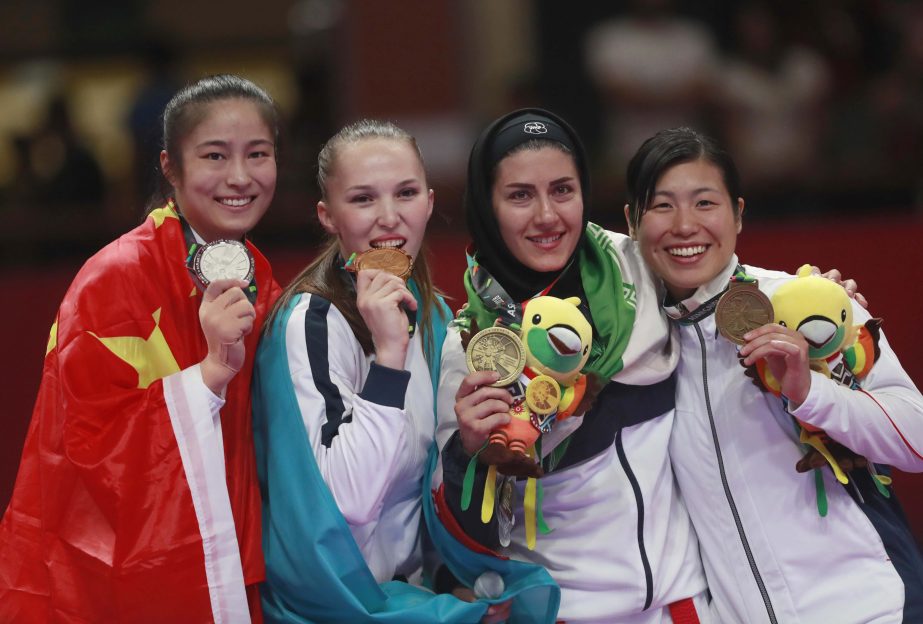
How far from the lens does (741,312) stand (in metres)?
2.21

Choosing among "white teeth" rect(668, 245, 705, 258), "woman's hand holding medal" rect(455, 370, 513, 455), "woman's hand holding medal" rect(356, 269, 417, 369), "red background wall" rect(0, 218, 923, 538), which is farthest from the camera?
"red background wall" rect(0, 218, 923, 538)

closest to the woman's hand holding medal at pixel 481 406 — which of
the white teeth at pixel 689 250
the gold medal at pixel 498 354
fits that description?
the gold medal at pixel 498 354

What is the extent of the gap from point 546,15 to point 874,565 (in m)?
4.78

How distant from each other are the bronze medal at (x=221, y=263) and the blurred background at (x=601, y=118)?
170 cm

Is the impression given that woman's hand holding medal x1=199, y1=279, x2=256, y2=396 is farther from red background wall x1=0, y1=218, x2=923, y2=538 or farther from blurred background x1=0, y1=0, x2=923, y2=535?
red background wall x1=0, y1=218, x2=923, y2=538

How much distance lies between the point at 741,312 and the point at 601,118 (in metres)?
3.37

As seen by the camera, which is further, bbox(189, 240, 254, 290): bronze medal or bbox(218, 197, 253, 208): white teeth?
bbox(218, 197, 253, 208): white teeth

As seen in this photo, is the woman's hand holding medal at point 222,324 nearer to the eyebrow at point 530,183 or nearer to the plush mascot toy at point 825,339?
the eyebrow at point 530,183

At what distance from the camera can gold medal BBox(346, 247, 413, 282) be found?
7.59ft

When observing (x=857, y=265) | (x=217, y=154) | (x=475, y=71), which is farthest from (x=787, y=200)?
(x=217, y=154)

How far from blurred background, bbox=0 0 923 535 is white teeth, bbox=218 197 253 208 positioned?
154 centimetres

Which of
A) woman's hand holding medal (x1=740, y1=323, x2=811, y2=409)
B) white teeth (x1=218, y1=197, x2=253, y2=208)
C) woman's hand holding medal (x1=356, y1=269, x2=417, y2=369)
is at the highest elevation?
white teeth (x1=218, y1=197, x2=253, y2=208)

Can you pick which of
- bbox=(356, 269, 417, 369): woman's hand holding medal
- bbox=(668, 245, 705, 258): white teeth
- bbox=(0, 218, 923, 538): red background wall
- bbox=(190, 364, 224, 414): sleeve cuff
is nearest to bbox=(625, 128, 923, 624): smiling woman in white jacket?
bbox=(668, 245, 705, 258): white teeth

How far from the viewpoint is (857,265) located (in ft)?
13.8
